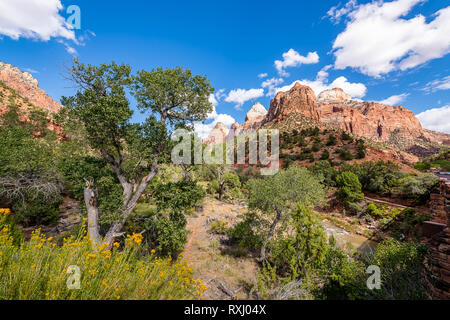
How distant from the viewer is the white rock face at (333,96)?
119 meters

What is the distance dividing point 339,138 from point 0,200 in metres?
53.5

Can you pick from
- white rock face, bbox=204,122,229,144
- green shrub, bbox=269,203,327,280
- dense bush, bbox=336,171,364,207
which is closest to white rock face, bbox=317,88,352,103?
white rock face, bbox=204,122,229,144

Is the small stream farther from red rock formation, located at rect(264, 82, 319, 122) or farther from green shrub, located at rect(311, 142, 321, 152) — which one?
red rock formation, located at rect(264, 82, 319, 122)

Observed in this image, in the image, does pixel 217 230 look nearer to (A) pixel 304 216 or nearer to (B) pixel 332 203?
(A) pixel 304 216

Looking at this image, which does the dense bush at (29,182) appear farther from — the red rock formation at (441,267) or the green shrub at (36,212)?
the red rock formation at (441,267)

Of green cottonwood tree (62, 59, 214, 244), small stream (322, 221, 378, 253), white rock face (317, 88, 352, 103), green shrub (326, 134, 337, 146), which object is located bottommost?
small stream (322, 221, 378, 253)

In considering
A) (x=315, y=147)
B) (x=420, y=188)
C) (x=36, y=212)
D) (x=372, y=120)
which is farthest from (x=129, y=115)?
(x=372, y=120)

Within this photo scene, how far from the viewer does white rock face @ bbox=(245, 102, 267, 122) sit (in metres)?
135

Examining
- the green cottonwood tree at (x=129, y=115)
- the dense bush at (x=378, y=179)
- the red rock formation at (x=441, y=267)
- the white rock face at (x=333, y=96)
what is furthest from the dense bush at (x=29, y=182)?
the white rock face at (x=333, y=96)

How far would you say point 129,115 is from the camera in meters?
5.90

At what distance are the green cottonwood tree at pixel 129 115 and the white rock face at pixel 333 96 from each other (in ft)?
455

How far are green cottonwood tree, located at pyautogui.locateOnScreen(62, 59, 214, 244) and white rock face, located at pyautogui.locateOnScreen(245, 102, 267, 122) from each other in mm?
131916

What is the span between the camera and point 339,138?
40.2 metres

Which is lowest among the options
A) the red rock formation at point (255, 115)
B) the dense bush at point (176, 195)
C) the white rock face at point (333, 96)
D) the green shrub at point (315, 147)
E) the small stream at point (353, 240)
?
the small stream at point (353, 240)
